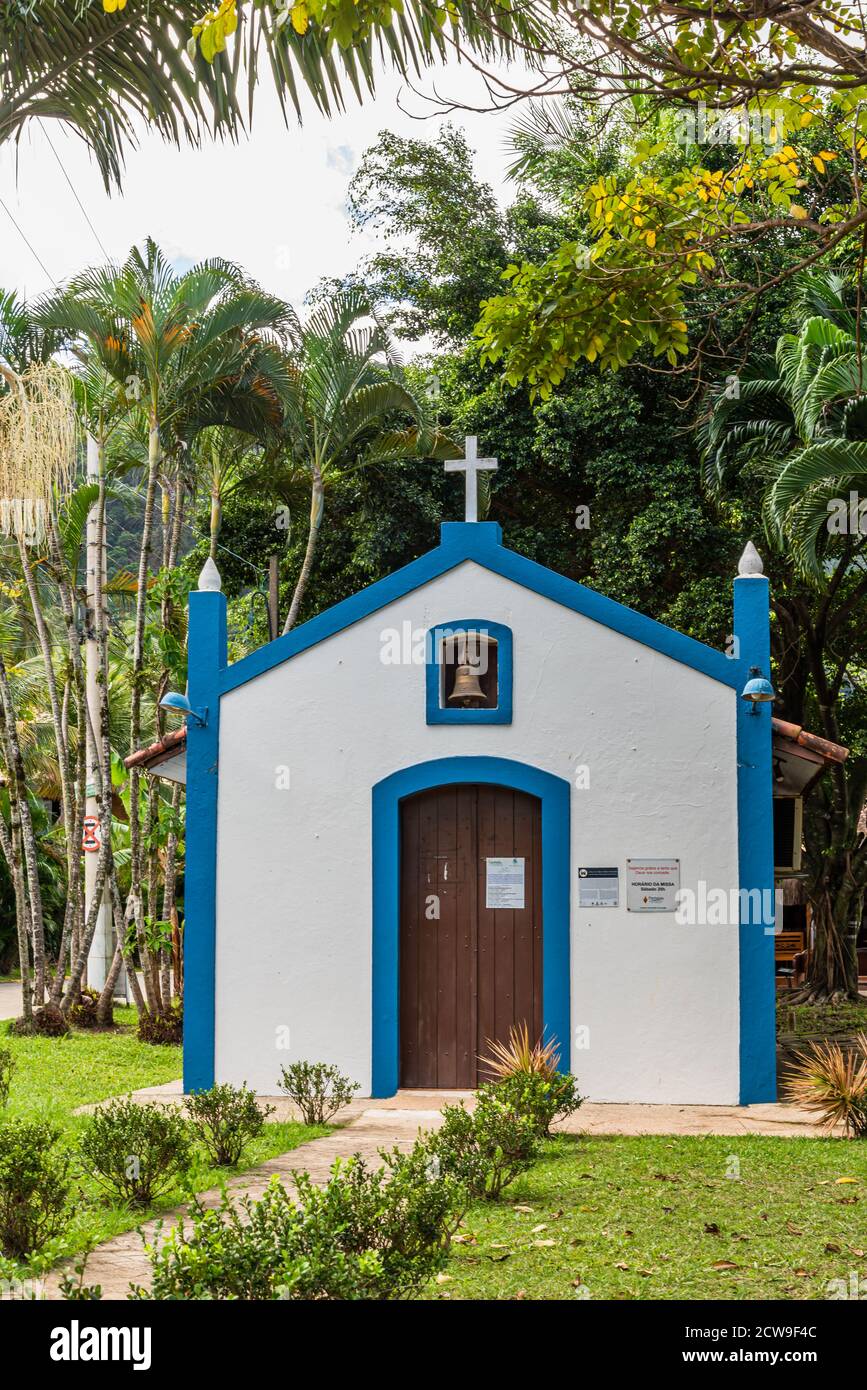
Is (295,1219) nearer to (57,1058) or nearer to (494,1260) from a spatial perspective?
(494,1260)

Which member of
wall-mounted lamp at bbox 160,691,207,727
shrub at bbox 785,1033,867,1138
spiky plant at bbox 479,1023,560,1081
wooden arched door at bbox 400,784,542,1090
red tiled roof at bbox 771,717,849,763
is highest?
wall-mounted lamp at bbox 160,691,207,727

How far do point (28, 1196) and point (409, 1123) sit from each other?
12.3ft

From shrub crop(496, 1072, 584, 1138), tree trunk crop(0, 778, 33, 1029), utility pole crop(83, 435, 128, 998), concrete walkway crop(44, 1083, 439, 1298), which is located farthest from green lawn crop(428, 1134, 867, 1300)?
utility pole crop(83, 435, 128, 998)

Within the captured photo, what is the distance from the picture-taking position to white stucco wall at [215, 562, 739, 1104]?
10.3 metres

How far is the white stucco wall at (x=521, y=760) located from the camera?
10328mm

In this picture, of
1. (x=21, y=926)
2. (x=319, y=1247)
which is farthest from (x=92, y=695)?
(x=319, y=1247)

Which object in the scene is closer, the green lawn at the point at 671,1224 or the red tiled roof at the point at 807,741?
the green lawn at the point at 671,1224

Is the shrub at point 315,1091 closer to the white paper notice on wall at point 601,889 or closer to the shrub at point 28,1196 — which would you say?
the white paper notice on wall at point 601,889

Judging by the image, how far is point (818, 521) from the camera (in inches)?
551

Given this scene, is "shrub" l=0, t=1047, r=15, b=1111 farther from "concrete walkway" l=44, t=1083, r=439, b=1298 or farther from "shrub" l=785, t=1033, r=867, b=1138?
"shrub" l=785, t=1033, r=867, b=1138

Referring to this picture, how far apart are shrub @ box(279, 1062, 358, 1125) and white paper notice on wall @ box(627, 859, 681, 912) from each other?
101 inches

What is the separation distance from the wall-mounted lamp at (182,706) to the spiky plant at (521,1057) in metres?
3.45

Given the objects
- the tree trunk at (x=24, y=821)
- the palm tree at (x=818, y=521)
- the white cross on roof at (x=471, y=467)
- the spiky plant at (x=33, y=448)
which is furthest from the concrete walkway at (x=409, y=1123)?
the palm tree at (x=818, y=521)

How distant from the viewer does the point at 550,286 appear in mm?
8117
